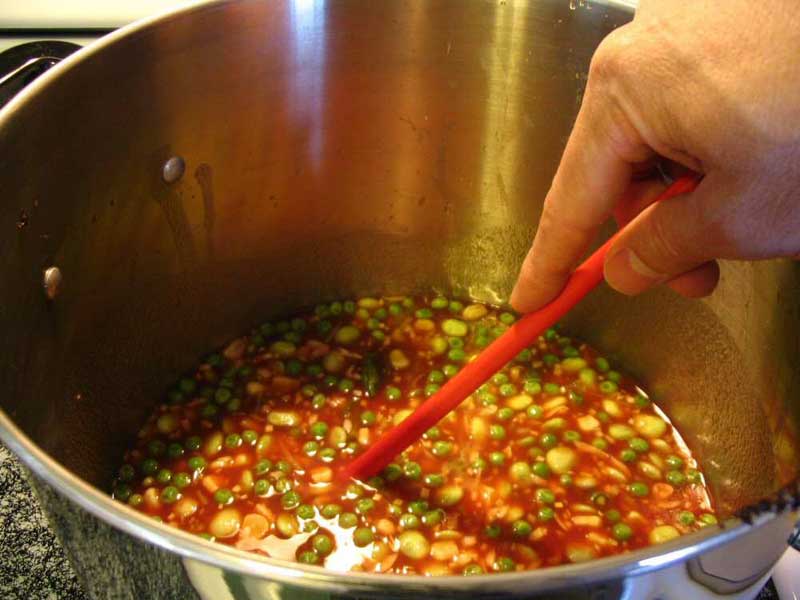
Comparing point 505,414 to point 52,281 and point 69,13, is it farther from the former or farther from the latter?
point 69,13

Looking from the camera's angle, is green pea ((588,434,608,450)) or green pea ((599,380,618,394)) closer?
green pea ((588,434,608,450))

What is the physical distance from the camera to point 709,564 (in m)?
0.82

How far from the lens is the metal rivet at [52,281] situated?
1285mm

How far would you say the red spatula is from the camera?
3.86 feet

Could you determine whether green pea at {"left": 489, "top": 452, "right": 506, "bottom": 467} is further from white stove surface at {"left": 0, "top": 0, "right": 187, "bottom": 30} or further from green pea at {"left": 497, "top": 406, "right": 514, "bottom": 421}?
white stove surface at {"left": 0, "top": 0, "right": 187, "bottom": 30}

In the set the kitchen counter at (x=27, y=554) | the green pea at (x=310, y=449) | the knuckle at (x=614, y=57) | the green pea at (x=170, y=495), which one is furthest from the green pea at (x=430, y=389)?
the knuckle at (x=614, y=57)

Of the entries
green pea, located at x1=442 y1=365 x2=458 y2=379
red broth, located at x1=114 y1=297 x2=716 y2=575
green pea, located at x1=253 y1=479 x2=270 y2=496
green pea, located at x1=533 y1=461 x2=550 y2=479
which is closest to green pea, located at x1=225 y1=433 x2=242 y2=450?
red broth, located at x1=114 y1=297 x2=716 y2=575

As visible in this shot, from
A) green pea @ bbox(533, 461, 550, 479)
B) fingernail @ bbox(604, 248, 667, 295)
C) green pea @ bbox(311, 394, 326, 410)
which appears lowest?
green pea @ bbox(533, 461, 550, 479)

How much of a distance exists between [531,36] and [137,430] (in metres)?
1.03

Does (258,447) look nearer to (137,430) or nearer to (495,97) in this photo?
(137,430)

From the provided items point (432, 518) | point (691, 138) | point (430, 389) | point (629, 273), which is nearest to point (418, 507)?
point (432, 518)

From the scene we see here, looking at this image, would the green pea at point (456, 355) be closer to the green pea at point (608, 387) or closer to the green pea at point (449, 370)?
the green pea at point (449, 370)

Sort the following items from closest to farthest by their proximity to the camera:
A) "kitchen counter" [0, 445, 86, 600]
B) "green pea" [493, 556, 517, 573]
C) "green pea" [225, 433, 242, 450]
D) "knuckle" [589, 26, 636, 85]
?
"knuckle" [589, 26, 636, 85]
"kitchen counter" [0, 445, 86, 600]
"green pea" [493, 556, 517, 573]
"green pea" [225, 433, 242, 450]

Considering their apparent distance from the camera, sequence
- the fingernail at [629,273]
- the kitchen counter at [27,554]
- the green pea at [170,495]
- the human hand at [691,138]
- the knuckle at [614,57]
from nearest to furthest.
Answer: the human hand at [691,138]
the knuckle at [614,57]
the fingernail at [629,273]
the kitchen counter at [27,554]
the green pea at [170,495]
